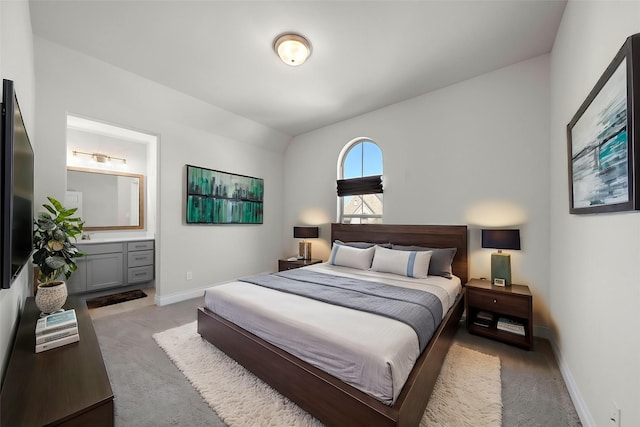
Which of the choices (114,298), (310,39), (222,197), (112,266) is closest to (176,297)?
(114,298)

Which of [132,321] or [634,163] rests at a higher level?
[634,163]

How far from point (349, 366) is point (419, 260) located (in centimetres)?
174

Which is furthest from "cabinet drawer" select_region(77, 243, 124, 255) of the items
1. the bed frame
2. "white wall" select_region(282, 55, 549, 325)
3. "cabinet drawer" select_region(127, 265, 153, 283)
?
"white wall" select_region(282, 55, 549, 325)

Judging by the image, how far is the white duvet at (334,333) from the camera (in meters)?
1.30

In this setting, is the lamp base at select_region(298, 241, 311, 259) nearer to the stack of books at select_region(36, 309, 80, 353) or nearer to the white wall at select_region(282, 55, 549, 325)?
the white wall at select_region(282, 55, 549, 325)

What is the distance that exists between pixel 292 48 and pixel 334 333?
2.43 m

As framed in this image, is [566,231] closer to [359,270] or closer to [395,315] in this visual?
[395,315]

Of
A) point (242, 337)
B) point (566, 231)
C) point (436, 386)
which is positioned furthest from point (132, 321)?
point (566, 231)

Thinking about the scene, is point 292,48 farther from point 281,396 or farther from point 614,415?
point 614,415

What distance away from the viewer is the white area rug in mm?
1520

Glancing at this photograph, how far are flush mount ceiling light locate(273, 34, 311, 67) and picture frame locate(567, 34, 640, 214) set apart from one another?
2.11 meters

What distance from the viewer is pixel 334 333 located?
151 centimetres

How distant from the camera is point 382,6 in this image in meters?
1.97

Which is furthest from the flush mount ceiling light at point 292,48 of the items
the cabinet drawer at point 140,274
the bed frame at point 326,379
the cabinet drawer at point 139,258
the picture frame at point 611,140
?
the cabinet drawer at point 140,274
